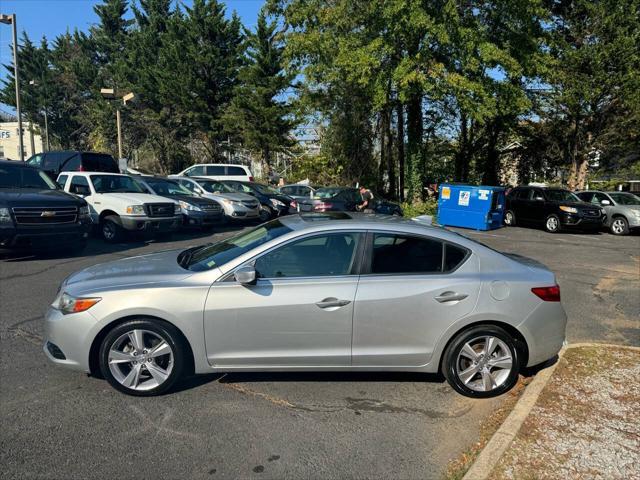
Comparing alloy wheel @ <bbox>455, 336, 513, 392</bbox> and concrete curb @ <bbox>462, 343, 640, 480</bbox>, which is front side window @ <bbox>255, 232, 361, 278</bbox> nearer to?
alloy wheel @ <bbox>455, 336, 513, 392</bbox>

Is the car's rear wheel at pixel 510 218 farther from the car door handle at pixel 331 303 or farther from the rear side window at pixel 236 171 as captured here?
the car door handle at pixel 331 303

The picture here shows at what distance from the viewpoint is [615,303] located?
746 cm

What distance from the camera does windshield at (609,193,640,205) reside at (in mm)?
17844

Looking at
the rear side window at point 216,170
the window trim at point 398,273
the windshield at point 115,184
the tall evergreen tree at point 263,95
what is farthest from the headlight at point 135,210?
the tall evergreen tree at point 263,95

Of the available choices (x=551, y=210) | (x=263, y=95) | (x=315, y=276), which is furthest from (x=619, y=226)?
(x=263, y=95)

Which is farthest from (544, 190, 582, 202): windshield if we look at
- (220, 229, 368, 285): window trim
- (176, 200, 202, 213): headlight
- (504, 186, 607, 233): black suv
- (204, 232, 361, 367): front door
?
(204, 232, 361, 367): front door

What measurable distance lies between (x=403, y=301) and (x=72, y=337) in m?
2.63

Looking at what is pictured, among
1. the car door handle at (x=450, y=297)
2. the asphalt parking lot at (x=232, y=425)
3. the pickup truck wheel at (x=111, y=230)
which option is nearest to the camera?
the asphalt parking lot at (x=232, y=425)

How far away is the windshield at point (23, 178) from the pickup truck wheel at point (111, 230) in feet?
4.94

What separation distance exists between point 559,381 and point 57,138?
57332mm

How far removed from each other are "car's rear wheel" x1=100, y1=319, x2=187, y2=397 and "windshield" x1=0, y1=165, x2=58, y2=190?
780 centimetres

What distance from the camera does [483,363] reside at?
406cm

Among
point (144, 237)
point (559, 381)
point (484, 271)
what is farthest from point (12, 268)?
point (559, 381)

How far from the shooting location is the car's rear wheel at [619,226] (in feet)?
56.4
